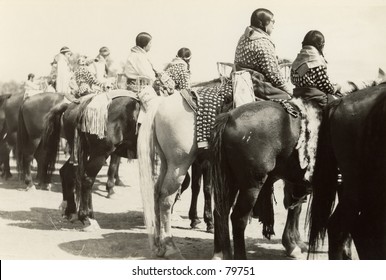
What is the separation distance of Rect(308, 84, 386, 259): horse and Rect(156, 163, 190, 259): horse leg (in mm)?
1581

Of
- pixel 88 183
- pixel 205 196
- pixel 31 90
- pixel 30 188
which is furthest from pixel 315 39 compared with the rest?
pixel 31 90

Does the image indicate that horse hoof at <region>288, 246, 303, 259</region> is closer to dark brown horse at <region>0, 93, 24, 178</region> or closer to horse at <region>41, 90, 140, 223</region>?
horse at <region>41, 90, 140, 223</region>

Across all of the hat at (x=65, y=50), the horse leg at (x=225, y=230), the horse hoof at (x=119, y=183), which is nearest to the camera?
the horse leg at (x=225, y=230)

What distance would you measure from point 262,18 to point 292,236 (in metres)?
2.53

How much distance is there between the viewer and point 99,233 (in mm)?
7141

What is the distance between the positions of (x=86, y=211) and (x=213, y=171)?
270 centimetres

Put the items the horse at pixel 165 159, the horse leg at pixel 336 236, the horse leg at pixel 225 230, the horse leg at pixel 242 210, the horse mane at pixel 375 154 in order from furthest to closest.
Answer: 1. the horse at pixel 165 159
2. the horse leg at pixel 225 230
3. the horse leg at pixel 242 210
4. the horse leg at pixel 336 236
5. the horse mane at pixel 375 154

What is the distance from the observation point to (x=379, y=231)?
193 inches

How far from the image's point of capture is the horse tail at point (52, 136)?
823cm

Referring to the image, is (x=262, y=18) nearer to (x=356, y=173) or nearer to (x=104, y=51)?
(x=356, y=173)

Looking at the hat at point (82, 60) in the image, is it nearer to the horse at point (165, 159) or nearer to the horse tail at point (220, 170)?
the horse at point (165, 159)

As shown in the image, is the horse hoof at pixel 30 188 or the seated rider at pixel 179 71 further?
the horse hoof at pixel 30 188

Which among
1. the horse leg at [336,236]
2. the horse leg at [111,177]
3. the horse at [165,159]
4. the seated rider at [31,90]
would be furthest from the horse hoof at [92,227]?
the seated rider at [31,90]

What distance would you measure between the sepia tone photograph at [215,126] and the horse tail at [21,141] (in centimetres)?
97
